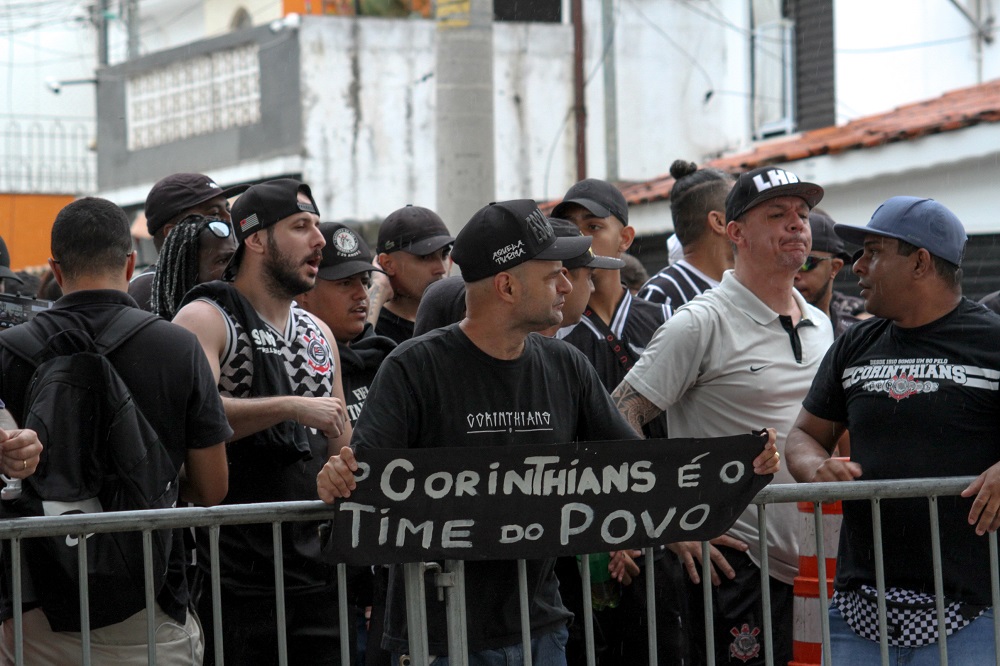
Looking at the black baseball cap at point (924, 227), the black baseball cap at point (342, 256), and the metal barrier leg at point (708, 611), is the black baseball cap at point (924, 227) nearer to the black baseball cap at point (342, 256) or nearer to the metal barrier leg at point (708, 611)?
the metal barrier leg at point (708, 611)

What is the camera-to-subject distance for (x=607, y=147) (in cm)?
1783

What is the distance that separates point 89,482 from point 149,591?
38 cm

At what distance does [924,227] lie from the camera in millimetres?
4543

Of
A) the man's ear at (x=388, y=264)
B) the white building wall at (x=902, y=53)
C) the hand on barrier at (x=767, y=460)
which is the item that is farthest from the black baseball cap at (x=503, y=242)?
the white building wall at (x=902, y=53)

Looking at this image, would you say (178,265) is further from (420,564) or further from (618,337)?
(420,564)

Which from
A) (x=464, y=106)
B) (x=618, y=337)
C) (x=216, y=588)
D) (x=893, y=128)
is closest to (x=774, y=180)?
(x=618, y=337)

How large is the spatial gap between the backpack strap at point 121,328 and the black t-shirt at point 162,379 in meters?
0.02

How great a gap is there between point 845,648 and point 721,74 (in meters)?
15.0

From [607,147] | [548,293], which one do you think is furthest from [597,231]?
[607,147]

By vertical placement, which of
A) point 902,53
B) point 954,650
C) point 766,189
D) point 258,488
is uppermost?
point 902,53

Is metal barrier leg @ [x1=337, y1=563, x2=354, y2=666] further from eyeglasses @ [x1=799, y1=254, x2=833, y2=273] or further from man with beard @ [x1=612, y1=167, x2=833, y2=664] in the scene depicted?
eyeglasses @ [x1=799, y1=254, x2=833, y2=273]

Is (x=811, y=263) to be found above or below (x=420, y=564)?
above

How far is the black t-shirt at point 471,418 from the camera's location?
3.95 m

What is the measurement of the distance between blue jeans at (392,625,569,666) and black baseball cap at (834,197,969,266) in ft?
5.83
